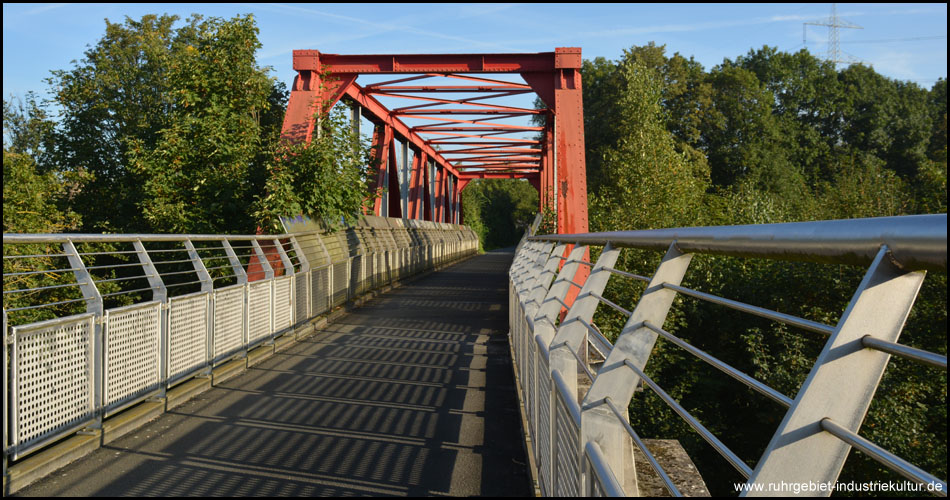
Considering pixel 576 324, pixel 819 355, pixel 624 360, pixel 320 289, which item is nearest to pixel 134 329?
pixel 576 324

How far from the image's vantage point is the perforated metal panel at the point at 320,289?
36.5ft

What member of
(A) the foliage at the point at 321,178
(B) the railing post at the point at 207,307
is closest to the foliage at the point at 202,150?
(A) the foliage at the point at 321,178

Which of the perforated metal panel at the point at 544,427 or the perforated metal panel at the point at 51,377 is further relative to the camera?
the perforated metal panel at the point at 51,377

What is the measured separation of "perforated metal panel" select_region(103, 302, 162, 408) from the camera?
5199mm

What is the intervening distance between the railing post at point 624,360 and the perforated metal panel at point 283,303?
286 inches

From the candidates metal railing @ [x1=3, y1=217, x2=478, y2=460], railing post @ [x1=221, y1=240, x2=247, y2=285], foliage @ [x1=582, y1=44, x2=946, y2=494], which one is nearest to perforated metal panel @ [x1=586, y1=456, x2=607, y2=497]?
foliage @ [x1=582, y1=44, x2=946, y2=494]

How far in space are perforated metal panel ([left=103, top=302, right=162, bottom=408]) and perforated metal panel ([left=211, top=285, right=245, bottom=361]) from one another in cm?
121

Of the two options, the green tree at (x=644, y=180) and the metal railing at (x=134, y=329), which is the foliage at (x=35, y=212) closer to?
the metal railing at (x=134, y=329)

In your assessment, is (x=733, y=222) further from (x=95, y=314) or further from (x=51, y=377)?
(x=51, y=377)

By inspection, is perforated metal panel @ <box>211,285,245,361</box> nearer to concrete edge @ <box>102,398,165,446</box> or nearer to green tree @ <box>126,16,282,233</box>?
concrete edge @ <box>102,398,165,446</box>

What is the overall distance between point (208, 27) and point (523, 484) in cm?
1474

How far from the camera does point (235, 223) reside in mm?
14609

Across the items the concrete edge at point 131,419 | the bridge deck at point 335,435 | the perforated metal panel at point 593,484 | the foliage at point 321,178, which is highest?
the foliage at point 321,178

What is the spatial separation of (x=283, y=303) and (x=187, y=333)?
2.84 metres
